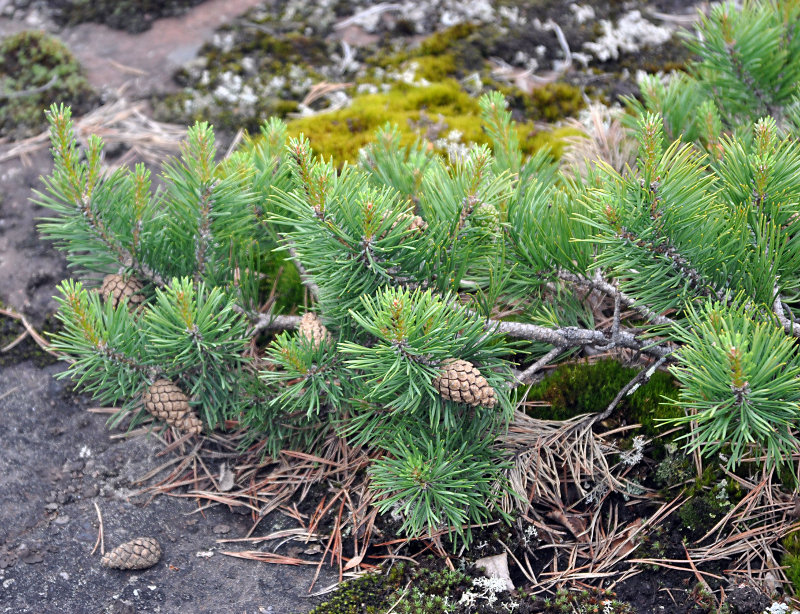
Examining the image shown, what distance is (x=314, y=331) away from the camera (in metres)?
2.05

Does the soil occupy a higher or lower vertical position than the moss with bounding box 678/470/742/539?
lower

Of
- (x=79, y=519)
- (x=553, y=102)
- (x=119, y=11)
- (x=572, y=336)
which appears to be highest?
(x=119, y=11)

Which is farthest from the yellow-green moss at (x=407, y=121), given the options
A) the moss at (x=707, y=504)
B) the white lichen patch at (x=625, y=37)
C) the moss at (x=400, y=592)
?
the moss at (x=400, y=592)

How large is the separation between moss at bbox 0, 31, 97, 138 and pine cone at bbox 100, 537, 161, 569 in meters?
2.68

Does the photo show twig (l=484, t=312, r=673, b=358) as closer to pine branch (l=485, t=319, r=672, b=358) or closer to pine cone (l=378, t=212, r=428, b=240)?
pine branch (l=485, t=319, r=672, b=358)

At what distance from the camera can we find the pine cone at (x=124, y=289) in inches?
89.0

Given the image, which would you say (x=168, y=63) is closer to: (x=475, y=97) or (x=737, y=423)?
(x=475, y=97)

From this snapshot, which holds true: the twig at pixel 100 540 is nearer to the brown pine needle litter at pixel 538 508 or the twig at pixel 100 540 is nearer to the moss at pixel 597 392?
the brown pine needle litter at pixel 538 508

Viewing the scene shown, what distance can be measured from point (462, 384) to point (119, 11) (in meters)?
3.93

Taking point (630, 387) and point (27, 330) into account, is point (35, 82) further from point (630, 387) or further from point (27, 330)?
point (630, 387)

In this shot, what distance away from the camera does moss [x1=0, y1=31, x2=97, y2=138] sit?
3.86 meters

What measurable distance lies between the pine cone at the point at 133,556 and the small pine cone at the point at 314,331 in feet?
2.84

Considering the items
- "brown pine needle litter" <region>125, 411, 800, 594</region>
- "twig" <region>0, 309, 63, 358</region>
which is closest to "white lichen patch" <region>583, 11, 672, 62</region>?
"brown pine needle litter" <region>125, 411, 800, 594</region>

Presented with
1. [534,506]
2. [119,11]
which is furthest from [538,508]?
[119,11]
